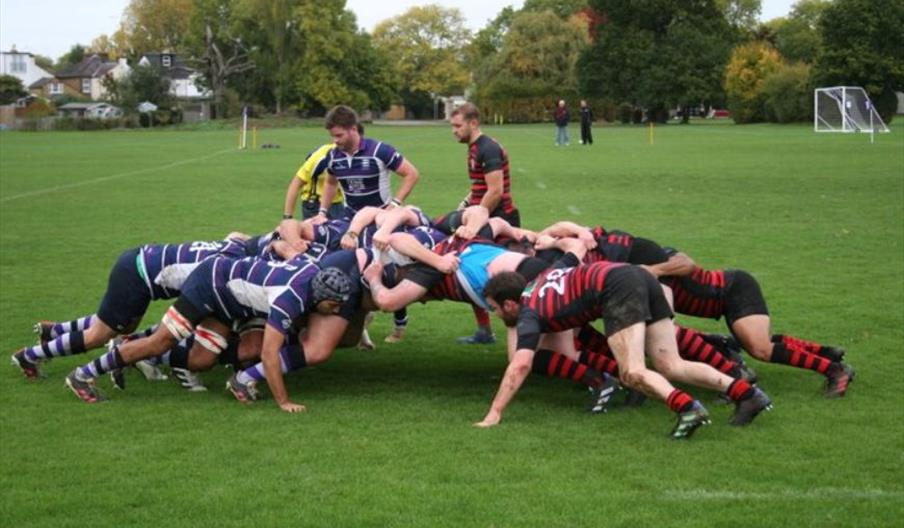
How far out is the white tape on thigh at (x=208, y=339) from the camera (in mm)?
8492

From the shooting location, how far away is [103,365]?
8.44m

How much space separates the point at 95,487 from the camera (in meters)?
6.39

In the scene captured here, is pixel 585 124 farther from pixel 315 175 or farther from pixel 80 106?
pixel 80 106

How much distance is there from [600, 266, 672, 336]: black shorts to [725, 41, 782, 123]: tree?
71869 mm

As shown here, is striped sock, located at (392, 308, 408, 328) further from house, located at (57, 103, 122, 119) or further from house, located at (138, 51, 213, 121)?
house, located at (138, 51, 213, 121)

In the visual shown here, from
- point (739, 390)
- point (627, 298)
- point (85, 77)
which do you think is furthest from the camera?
point (85, 77)

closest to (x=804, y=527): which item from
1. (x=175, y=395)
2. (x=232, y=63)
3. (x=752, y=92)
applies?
(x=175, y=395)

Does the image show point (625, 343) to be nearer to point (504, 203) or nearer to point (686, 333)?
point (686, 333)

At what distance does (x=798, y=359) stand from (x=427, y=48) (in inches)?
4838

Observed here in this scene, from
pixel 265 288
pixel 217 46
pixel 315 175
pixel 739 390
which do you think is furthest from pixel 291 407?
pixel 217 46

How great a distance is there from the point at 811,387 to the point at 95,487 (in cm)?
516

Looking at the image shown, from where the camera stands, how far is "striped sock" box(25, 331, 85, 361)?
8.98 m

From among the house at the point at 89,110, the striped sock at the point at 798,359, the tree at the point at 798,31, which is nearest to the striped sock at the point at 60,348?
the striped sock at the point at 798,359

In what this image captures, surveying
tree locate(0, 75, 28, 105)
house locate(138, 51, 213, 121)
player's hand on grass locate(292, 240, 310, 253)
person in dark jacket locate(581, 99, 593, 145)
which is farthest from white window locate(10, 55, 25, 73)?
player's hand on grass locate(292, 240, 310, 253)
